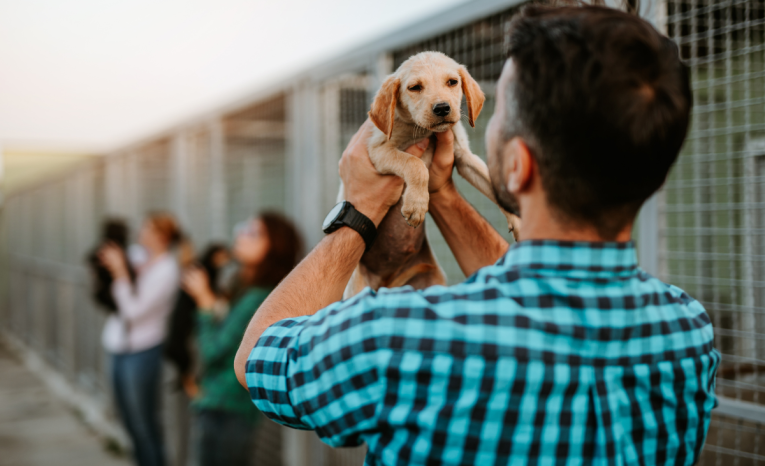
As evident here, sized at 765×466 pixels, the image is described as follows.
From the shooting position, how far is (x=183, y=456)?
14.8ft

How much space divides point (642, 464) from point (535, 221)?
0.36 metres

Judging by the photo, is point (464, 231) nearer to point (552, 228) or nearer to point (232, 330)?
point (552, 228)

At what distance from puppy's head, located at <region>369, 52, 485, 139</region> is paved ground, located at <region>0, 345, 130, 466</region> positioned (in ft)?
18.8

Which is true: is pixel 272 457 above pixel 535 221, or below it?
below

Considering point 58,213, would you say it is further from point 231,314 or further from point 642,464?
point 642,464

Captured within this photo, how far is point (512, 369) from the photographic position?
72cm

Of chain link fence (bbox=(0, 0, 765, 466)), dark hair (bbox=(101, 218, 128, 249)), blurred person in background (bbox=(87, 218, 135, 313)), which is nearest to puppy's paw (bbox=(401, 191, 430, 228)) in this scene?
chain link fence (bbox=(0, 0, 765, 466))

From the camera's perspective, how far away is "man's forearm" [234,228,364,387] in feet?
2.96

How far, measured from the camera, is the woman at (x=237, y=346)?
3.12 metres

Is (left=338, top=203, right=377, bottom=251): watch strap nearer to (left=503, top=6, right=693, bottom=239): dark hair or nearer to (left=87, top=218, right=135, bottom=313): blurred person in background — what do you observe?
(left=503, top=6, right=693, bottom=239): dark hair

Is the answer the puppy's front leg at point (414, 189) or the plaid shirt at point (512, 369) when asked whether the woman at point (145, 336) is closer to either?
the plaid shirt at point (512, 369)

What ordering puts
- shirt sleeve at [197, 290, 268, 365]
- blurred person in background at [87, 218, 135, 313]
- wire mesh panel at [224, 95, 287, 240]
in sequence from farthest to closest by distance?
blurred person in background at [87, 218, 135, 313] → wire mesh panel at [224, 95, 287, 240] → shirt sleeve at [197, 290, 268, 365]

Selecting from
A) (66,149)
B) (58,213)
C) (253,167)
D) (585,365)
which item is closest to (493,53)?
(585,365)

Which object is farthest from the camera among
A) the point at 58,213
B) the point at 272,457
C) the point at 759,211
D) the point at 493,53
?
the point at 58,213
